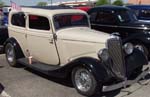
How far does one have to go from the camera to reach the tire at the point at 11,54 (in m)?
7.66

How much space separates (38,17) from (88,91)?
261 centimetres

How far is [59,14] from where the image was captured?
6.65m

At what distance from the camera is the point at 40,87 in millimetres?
6203

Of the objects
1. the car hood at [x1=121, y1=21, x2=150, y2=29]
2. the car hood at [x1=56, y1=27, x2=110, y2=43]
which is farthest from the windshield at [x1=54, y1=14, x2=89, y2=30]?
the car hood at [x1=121, y1=21, x2=150, y2=29]

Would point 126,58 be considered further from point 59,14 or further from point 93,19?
point 93,19

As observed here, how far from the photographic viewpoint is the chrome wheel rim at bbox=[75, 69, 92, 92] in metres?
5.43

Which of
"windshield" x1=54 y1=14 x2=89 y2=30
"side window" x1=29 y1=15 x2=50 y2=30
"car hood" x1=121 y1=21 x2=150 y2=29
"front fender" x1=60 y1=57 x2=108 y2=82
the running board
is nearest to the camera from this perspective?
"front fender" x1=60 y1=57 x2=108 y2=82

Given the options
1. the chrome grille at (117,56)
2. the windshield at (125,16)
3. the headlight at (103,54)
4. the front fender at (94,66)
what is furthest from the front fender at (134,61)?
the windshield at (125,16)

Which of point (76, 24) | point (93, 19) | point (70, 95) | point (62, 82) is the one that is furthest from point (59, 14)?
point (93, 19)

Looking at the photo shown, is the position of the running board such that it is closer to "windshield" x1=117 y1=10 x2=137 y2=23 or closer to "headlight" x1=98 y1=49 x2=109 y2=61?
"headlight" x1=98 y1=49 x2=109 y2=61

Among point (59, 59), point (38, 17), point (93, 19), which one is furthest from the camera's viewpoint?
point (93, 19)

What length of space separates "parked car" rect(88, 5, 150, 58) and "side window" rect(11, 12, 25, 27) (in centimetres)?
361

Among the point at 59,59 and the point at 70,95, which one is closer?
the point at 70,95

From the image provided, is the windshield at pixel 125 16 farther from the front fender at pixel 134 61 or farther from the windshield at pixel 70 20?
the front fender at pixel 134 61
